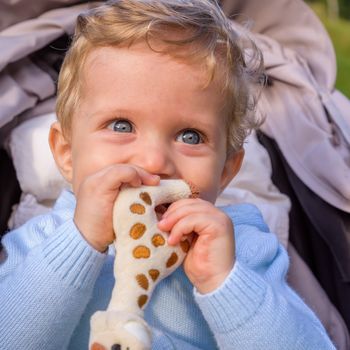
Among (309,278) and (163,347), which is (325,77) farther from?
(163,347)

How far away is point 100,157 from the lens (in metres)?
1.22

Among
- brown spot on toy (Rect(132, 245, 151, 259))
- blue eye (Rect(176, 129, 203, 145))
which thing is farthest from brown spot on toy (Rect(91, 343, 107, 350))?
blue eye (Rect(176, 129, 203, 145))

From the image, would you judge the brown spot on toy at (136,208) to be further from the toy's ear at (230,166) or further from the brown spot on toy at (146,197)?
the toy's ear at (230,166)

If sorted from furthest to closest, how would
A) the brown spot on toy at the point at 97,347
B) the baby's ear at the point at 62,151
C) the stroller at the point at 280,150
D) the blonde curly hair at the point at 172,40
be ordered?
the stroller at the point at 280,150, the baby's ear at the point at 62,151, the blonde curly hair at the point at 172,40, the brown spot on toy at the point at 97,347

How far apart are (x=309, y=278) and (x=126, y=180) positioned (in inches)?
36.5

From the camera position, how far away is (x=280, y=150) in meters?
2.00

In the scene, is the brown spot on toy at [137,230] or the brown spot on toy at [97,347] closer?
the brown spot on toy at [97,347]

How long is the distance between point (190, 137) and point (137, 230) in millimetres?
241

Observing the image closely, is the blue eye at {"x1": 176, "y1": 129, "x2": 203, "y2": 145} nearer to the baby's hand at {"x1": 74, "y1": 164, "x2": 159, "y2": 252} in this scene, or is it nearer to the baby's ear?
the baby's hand at {"x1": 74, "y1": 164, "x2": 159, "y2": 252}

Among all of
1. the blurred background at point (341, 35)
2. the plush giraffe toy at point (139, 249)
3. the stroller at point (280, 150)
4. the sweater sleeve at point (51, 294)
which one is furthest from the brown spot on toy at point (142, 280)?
the blurred background at point (341, 35)

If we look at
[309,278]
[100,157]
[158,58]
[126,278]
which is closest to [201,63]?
[158,58]

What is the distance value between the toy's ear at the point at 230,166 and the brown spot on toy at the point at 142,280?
44 centimetres

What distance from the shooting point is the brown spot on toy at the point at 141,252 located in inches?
42.3

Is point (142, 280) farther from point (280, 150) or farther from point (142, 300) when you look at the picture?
point (280, 150)
